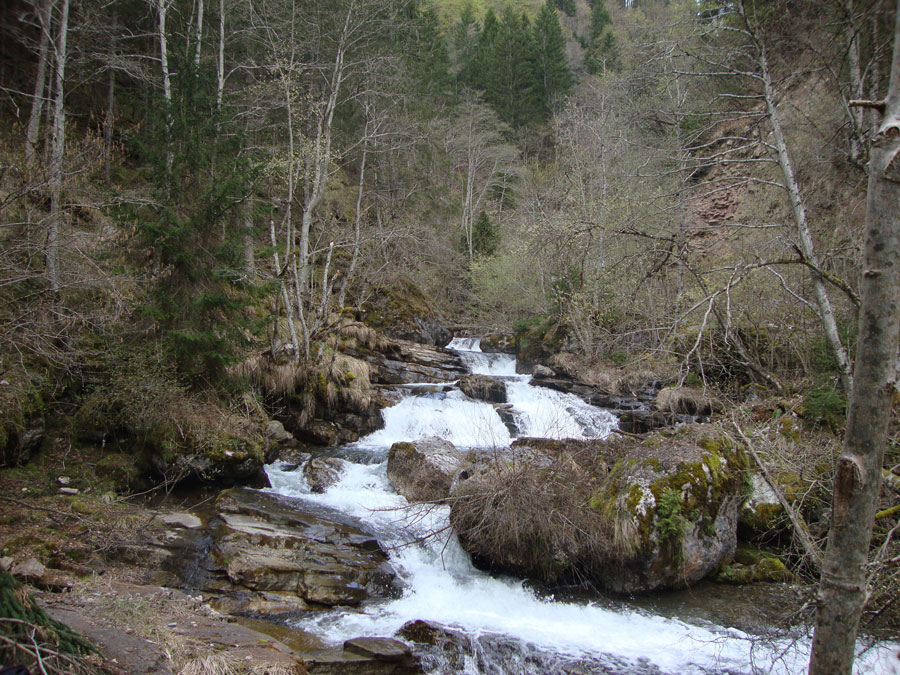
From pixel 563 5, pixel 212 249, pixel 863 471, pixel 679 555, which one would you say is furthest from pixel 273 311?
pixel 563 5

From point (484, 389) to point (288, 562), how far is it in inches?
361

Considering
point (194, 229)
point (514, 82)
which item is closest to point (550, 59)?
point (514, 82)

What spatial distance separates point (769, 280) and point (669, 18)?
6.51 metres

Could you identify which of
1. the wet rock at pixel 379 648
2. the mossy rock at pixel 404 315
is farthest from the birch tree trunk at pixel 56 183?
the mossy rock at pixel 404 315

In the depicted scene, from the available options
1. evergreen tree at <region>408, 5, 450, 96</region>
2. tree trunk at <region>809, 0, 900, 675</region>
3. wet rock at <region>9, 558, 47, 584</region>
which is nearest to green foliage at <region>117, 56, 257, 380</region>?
wet rock at <region>9, 558, 47, 584</region>

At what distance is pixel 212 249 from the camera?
30.4 ft

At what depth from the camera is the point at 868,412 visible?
1.86m

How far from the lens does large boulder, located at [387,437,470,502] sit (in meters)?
8.30

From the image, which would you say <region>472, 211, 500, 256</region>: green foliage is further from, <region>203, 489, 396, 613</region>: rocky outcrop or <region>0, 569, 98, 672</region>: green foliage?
<region>0, 569, 98, 672</region>: green foliage

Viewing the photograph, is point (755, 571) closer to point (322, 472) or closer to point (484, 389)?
point (322, 472)

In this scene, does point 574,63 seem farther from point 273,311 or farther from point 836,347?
point 836,347

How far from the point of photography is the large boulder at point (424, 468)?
27.2ft

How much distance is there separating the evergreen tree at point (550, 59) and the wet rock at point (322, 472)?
37.7 metres

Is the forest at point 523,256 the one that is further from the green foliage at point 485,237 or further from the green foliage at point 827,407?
the green foliage at point 485,237
